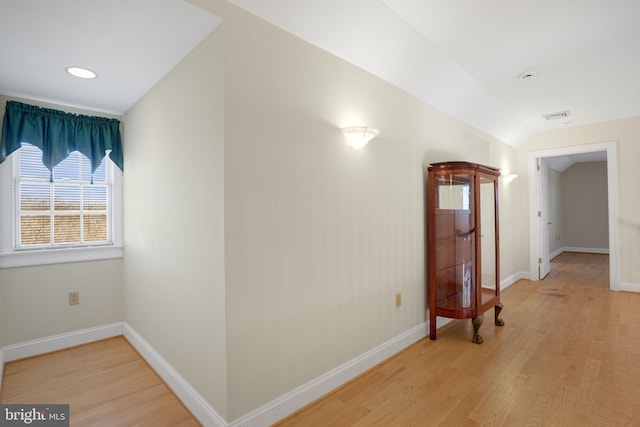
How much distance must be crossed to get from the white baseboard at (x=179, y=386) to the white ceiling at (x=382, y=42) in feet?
6.89

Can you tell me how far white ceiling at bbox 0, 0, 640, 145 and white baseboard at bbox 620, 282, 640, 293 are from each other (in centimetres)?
278

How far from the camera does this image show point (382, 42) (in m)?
2.33

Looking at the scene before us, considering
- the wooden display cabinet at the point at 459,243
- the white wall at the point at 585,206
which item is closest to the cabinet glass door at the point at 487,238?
the wooden display cabinet at the point at 459,243

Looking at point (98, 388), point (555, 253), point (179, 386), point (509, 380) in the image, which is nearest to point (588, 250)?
point (555, 253)

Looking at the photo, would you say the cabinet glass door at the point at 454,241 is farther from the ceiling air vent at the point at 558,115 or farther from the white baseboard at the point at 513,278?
the ceiling air vent at the point at 558,115

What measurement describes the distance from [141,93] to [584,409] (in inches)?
152

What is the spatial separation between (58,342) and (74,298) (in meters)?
0.39

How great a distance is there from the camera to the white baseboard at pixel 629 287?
4.59 meters

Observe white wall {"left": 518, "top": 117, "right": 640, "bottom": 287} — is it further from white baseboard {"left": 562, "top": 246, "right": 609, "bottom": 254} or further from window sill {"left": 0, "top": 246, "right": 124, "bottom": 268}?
window sill {"left": 0, "top": 246, "right": 124, "bottom": 268}

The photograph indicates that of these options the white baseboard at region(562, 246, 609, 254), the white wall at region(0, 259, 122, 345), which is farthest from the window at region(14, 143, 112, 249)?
the white baseboard at region(562, 246, 609, 254)

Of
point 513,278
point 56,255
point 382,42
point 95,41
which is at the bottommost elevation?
point 513,278

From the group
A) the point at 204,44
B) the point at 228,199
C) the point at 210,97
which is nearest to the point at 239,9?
the point at 204,44

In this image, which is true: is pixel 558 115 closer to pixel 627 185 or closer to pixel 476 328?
pixel 627 185

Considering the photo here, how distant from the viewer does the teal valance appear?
8.55 ft
